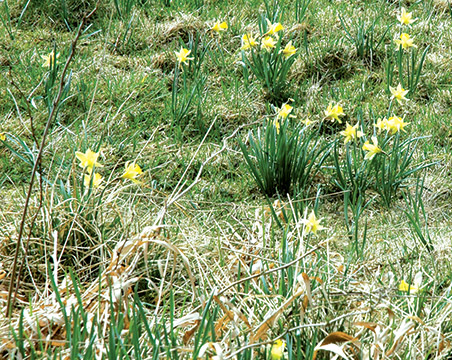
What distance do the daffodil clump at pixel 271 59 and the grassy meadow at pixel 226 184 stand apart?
0.06 ft

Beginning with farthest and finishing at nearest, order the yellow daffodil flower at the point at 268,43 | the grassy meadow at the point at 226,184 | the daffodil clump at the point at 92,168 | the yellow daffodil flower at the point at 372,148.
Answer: the yellow daffodil flower at the point at 268,43
the yellow daffodil flower at the point at 372,148
the daffodil clump at the point at 92,168
the grassy meadow at the point at 226,184

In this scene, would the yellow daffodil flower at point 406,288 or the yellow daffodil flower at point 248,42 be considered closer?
the yellow daffodil flower at point 406,288

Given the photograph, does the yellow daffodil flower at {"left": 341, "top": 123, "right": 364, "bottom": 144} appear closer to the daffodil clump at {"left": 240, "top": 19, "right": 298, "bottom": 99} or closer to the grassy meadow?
the grassy meadow

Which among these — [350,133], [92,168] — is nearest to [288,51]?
[350,133]

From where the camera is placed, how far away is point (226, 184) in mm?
2795

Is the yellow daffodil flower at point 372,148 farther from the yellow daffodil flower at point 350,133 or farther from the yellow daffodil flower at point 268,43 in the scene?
the yellow daffodil flower at point 268,43

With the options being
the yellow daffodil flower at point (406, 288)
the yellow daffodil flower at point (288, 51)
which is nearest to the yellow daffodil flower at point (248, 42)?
the yellow daffodil flower at point (288, 51)

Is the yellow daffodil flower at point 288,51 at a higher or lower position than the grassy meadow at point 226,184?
higher

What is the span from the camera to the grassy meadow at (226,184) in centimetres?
154

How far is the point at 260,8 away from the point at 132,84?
1.40 m

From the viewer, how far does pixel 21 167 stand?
2.78 m

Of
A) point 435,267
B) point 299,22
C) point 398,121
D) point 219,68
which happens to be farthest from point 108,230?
point 299,22

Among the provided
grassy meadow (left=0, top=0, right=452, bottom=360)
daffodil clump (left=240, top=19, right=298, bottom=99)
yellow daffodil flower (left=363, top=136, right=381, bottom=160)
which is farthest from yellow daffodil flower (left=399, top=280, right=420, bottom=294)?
daffodil clump (left=240, top=19, right=298, bottom=99)

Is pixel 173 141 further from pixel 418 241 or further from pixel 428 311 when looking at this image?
pixel 428 311
